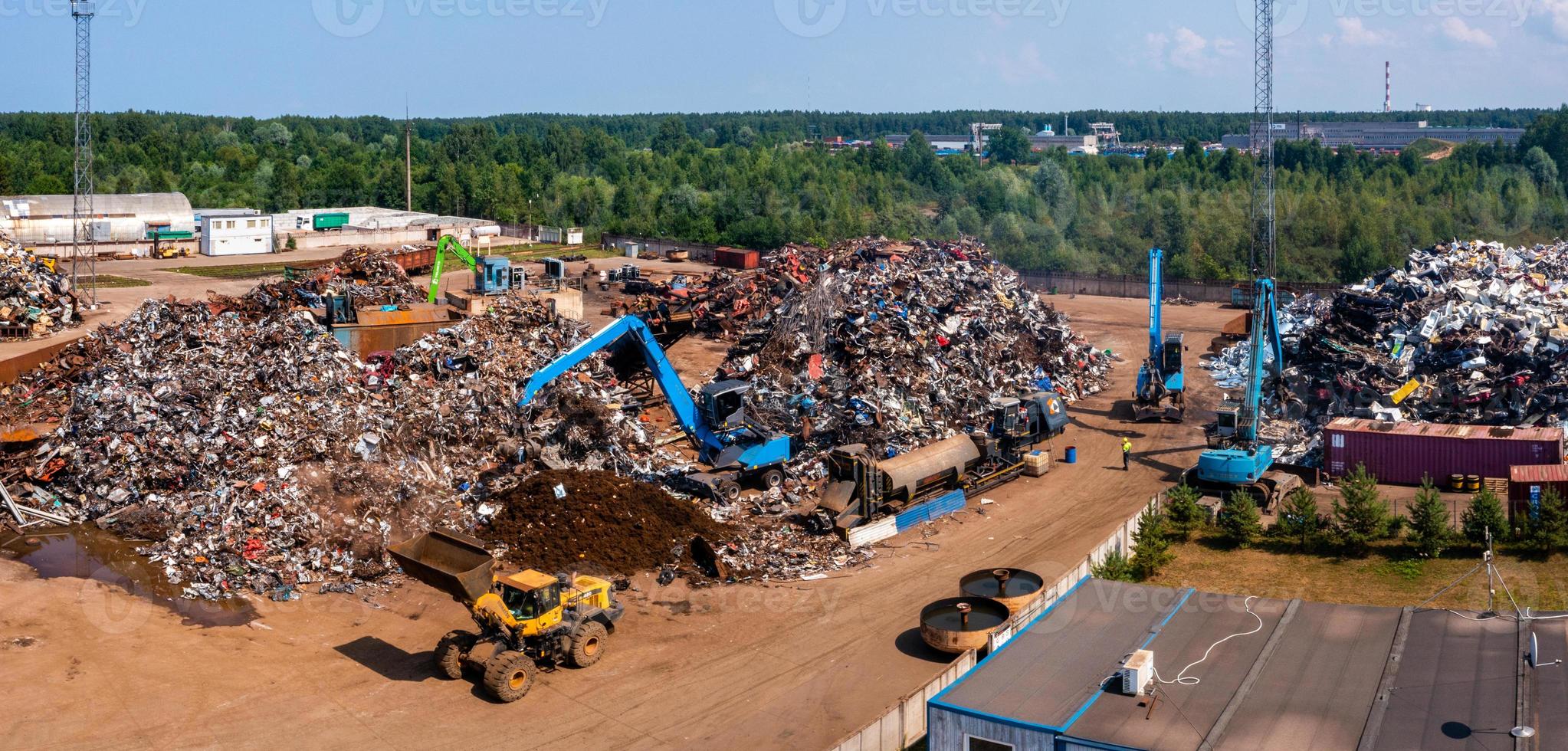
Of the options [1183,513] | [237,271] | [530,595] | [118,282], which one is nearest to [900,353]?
[1183,513]

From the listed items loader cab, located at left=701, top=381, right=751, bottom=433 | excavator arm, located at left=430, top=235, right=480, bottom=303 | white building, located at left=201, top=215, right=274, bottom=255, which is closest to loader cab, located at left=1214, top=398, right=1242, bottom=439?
loader cab, located at left=701, top=381, right=751, bottom=433

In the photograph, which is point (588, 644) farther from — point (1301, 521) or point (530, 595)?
point (1301, 521)

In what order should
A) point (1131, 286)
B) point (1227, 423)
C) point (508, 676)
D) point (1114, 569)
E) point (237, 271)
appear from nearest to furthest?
point (508, 676), point (1114, 569), point (1227, 423), point (1131, 286), point (237, 271)

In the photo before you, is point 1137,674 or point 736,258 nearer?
point 1137,674

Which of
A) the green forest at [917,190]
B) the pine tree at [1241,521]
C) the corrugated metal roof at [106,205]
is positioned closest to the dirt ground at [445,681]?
the pine tree at [1241,521]

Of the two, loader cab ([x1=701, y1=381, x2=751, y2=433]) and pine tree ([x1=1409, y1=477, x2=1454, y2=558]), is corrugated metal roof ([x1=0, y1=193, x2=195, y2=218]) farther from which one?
pine tree ([x1=1409, y1=477, x2=1454, y2=558])

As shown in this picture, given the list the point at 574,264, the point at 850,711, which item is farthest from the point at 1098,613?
the point at 574,264

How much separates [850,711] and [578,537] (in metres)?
7.02

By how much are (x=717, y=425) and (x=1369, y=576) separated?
41.4 feet

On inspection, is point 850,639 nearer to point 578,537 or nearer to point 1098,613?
point 1098,613

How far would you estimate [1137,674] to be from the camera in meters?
14.4

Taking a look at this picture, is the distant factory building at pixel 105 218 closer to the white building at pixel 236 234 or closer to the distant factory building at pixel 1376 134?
the white building at pixel 236 234

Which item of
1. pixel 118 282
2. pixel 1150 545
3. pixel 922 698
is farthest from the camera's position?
pixel 118 282

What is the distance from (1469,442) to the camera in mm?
26844
